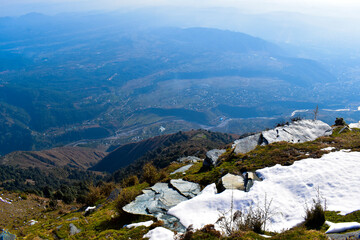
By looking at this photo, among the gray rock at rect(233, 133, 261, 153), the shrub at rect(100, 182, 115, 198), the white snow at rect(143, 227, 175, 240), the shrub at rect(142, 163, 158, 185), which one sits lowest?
the shrub at rect(100, 182, 115, 198)

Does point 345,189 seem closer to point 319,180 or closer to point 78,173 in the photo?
point 319,180

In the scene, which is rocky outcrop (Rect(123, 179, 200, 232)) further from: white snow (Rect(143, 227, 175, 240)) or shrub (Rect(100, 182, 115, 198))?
shrub (Rect(100, 182, 115, 198))

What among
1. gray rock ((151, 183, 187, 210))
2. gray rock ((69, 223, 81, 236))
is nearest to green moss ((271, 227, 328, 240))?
gray rock ((151, 183, 187, 210))

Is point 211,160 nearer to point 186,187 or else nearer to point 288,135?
point 186,187

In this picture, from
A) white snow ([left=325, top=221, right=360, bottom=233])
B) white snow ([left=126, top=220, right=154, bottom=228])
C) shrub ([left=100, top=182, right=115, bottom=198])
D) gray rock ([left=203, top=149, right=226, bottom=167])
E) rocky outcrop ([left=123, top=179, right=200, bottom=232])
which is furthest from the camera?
shrub ([left=100, top=182, right=115, bottom=198])

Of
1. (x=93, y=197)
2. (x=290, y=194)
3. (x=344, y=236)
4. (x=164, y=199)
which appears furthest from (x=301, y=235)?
(x=93, y=197)

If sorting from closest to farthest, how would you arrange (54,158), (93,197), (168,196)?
(168,196)
(93,197)
(54,158)
